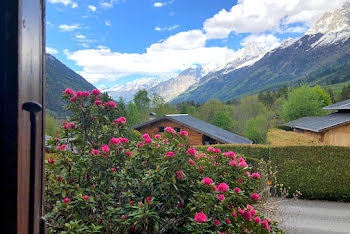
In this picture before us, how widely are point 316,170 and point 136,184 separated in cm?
853

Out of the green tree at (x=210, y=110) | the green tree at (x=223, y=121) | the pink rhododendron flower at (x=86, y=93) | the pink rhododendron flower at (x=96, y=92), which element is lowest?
the pink rhododendron flower at (x=86, y=93)

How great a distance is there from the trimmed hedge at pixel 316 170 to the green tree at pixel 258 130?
901 inches

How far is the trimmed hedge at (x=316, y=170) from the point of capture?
349 inches

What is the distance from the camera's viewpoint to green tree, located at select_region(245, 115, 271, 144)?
106 ft

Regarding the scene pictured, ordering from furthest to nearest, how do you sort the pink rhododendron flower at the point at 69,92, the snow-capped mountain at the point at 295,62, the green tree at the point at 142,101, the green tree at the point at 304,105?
the snow-capped mountain at the point at 295,62, the green tree at the point at 142,101, the green tree at the point at 304,105, the pink rhododendron flower at the point at 69,92

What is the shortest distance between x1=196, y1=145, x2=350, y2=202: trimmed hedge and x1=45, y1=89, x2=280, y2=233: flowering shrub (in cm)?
710

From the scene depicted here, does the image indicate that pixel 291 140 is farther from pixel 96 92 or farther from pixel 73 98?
pixel 73 98

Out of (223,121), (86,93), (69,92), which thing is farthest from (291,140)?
(223,121)

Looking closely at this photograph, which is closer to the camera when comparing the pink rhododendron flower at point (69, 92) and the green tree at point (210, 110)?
the pink rhododendron flower at point (69, 92)

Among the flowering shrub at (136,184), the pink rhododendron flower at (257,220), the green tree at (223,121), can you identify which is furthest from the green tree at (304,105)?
the pink rhododendron flower at (257,220)

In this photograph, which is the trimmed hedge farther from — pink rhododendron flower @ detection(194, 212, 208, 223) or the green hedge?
pink rhododendron flower @ detection(194, 212, 208, 223)

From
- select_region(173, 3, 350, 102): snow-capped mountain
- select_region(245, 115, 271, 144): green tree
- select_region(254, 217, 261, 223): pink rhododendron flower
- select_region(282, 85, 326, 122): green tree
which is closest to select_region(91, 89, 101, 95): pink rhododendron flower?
select_region(254, 217, 261, 223): pink rhododendron flower

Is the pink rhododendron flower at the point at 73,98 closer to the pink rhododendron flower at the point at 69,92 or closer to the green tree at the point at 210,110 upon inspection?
the pink rhododendron flower at the point at 69,92

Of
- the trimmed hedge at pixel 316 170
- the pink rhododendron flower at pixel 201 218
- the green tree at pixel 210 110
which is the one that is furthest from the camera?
the green tree at pixel 210 110
